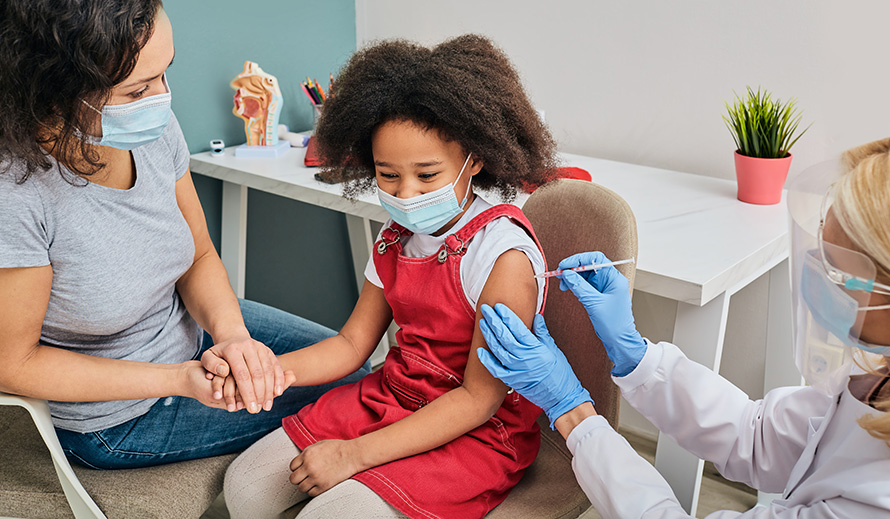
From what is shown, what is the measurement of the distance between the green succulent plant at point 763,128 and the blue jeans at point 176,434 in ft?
3.74

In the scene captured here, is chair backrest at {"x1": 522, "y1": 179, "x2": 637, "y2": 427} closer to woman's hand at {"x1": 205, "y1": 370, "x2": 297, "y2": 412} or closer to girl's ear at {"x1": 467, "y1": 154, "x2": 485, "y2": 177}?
girl's ear at {"x1": 467, "y1": 154, "x2": 485, "y2": 177}

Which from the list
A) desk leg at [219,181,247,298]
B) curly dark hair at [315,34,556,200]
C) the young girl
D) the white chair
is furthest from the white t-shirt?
desk leg at [219,181,247,298]

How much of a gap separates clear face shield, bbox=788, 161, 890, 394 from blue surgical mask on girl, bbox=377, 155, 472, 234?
52 cm

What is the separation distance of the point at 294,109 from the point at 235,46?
0.31 meters

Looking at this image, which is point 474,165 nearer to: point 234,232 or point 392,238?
point 392,238

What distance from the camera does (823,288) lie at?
802 millimetres

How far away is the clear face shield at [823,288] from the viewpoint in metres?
0.76

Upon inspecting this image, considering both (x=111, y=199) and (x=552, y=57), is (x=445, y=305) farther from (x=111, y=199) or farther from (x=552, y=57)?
(x=552, y=57)

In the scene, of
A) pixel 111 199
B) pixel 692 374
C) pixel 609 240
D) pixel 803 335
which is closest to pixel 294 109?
pixel 111 199

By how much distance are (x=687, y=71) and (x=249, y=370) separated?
142 centimetres

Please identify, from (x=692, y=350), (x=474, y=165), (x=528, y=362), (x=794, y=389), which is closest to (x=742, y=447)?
(x=794, y=389)

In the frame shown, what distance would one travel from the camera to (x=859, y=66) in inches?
65.9

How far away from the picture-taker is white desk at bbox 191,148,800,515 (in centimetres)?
133

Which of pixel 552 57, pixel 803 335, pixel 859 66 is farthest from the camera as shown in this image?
pixel 552 57
